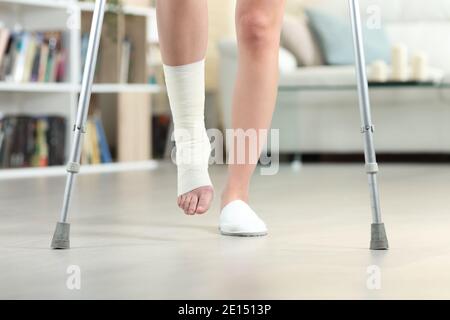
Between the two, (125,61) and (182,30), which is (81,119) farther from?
(125,61)

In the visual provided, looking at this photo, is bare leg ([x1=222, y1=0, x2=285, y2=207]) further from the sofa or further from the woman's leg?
the sofa

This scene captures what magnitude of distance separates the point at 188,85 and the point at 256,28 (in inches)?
6.7

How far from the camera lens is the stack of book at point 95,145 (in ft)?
14.3

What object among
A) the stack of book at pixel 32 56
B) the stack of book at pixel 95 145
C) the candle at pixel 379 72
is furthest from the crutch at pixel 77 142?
the candle at pixel 379 72

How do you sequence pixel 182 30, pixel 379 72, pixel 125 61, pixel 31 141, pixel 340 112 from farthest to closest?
pixel 340 112 → pixel 125 61 → pixel 379 72 → pixel 31 141 → pixel 182 30

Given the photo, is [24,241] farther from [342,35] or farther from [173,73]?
[342,35]

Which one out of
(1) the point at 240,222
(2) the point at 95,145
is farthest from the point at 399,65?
(1) the point at 240,222

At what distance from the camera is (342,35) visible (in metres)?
4.89

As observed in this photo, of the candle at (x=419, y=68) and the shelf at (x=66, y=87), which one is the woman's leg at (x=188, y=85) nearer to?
the shelf at (x=66, y=87)

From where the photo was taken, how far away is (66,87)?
13.5 ft

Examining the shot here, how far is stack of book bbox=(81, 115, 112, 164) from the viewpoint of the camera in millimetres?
4352

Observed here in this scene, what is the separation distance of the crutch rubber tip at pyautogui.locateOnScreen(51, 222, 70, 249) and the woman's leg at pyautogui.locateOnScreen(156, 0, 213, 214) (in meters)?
0.30

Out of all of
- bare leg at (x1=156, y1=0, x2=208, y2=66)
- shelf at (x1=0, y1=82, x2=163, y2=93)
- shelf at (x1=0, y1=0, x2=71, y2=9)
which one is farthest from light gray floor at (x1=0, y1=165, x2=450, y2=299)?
shelf at (x1=0, y1=0, x2=71, y2=9)

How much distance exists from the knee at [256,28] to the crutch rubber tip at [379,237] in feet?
1.52
